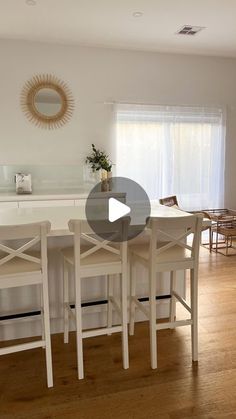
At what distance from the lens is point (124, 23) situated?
3.72 m

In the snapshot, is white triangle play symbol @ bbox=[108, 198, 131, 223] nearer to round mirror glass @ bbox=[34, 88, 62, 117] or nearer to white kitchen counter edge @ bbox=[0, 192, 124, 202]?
white kitchen counter edge @ bbox=[0, 192, 124, 202]

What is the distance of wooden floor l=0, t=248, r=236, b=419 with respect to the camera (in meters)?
1.72

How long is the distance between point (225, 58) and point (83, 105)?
7.63 ft

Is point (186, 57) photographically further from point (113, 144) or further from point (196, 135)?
point (113, 144)

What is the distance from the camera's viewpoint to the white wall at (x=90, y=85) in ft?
14.0

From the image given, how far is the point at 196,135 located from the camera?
4996 millimetres

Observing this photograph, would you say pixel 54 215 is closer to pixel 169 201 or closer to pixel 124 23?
pixel 169 201

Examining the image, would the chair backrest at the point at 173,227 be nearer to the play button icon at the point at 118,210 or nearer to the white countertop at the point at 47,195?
the play button icon at the point at 118,210

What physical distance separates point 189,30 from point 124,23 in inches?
32.7

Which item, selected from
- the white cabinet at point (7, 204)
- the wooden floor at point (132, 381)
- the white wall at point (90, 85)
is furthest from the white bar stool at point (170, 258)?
the white wall at point (90, 85)

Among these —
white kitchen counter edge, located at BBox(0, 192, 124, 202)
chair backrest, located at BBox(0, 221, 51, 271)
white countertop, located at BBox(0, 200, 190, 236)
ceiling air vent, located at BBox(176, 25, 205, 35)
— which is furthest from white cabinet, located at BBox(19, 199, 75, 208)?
ceiling air vent, located at BBox(176, 25, 205, 35)

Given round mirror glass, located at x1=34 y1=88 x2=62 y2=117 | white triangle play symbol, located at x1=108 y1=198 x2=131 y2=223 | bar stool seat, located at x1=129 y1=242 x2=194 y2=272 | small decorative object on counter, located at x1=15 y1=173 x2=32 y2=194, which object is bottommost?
bar stool seat, located at x1=129 y1=242 x2=194 y2=272

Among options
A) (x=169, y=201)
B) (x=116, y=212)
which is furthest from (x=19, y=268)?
(x=169, y=201)

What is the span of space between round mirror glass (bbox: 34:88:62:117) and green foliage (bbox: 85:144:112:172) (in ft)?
2.35
